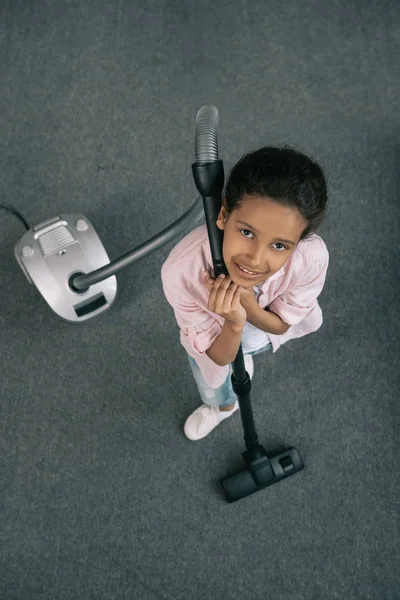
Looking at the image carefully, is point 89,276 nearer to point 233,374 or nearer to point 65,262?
point 65,262

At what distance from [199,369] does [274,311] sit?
271mm

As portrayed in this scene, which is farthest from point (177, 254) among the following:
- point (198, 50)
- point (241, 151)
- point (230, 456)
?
point (198, 50)

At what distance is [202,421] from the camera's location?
1.57 m

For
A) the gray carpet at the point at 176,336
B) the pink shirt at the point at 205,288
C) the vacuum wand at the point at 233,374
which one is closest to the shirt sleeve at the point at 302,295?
the pink shirt at the point at 205,288

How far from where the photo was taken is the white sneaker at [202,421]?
5.17ft

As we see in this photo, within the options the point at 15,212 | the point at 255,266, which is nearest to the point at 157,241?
the point at 15,212

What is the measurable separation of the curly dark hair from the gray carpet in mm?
904

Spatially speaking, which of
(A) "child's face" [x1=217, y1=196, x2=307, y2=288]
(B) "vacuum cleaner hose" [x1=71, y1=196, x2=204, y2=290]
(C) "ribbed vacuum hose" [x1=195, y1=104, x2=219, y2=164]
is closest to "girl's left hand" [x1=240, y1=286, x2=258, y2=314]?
(A) "child's face" [x1=217, y1=196, x2=307, y2=288]

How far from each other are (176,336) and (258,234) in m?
0.93

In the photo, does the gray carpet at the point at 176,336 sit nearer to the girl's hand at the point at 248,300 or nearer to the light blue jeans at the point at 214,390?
the light blue jeans at the point at 214,390

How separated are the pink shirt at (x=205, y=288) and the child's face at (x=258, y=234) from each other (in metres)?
0.12

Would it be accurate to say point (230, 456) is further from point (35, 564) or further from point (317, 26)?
point (317, 26)

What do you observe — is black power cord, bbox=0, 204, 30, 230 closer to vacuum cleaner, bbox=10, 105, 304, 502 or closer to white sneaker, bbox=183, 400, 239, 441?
vacuum cleaner, bbox=10, 105, 304, 502

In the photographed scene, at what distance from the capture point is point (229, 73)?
6.82ft
